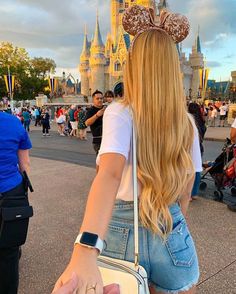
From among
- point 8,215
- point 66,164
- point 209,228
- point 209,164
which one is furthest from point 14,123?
point 66,164

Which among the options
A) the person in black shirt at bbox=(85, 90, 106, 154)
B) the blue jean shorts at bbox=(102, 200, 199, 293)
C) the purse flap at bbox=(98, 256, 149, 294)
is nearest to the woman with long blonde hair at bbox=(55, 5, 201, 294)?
the blue jean shorts at bbox=(102, 200, 199, 293)

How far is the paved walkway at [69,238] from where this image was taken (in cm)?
303

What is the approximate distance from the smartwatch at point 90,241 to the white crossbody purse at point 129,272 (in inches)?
6.7

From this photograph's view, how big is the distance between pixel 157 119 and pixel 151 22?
493 mm

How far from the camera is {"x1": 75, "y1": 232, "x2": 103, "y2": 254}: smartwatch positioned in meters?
1.02

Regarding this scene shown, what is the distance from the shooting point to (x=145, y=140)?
1.26m

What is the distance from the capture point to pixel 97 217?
3.51 feet

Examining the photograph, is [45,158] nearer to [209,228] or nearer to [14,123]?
[209,228]

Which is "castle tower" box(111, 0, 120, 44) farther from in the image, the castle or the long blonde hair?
the long blonde hair

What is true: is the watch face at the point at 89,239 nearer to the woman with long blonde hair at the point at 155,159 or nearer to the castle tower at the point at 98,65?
the woman with long blonde hair at the point at 155,159

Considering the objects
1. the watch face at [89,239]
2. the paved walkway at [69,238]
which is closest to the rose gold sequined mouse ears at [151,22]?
the watch face at [89,239]

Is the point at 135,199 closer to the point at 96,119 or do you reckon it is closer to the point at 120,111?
the point at 120,111

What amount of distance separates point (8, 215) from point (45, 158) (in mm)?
8278

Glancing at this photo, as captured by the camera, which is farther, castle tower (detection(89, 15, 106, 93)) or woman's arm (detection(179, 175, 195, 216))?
castle tower (detection(89, 15, 106, 93))
